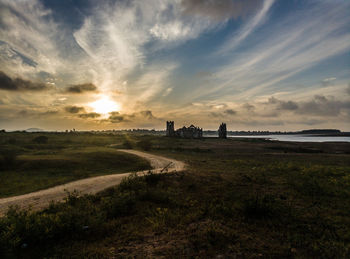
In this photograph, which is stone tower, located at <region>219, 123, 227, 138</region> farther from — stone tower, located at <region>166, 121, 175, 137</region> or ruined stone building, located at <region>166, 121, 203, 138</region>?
stone tower, located at <region>166, 121, 175, 137</region>

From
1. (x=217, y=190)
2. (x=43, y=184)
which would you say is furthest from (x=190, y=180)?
(x=43, y=184)

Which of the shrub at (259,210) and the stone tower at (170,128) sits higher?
the stone tower at (170,128)

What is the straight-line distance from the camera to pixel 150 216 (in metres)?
8.96

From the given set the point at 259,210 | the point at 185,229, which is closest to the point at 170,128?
the point at 259,210

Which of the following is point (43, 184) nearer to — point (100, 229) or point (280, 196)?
point (100, 229)

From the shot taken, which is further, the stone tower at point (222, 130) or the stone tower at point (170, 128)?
the stone tower at point (222, 130)

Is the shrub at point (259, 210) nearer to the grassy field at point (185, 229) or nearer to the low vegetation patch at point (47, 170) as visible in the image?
the grassy field at point (185, 229)

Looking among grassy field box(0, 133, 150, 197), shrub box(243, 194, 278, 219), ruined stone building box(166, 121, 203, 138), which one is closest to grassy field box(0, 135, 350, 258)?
shrub box(243, 194, 278, 219)

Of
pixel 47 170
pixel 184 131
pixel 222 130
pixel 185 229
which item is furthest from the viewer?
pixel 222 130

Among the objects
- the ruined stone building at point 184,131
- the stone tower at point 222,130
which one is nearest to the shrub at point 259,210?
the ruined stone building at point 184,131

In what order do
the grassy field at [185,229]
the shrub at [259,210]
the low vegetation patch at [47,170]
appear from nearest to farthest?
the grassy field at [185,229]
the shrub at [259,210]
the low vegetation patch at [47,170]

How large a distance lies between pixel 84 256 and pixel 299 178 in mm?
17940

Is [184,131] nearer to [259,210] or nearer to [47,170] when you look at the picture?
[47,170]

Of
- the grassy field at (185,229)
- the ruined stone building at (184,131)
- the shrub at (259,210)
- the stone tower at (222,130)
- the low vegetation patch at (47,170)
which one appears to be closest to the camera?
the grassy field at (185,229)
